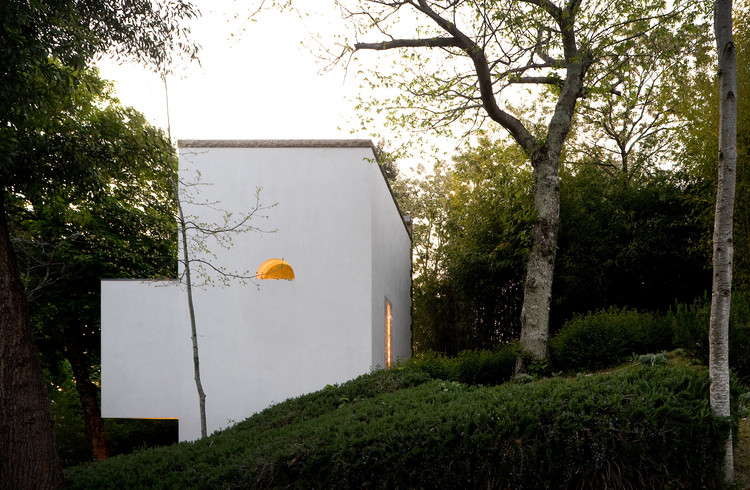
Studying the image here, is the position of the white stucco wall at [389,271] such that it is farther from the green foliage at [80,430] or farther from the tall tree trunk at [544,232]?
the green foliage at [80,430]

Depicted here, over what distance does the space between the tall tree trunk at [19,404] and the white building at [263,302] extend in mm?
3248

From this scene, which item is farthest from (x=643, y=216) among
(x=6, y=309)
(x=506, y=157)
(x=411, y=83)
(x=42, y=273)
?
(x=42, y=273)

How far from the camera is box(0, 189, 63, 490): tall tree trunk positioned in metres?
4.74

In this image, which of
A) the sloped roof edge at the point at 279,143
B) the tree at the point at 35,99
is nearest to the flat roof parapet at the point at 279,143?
the sloped roof edge at the point at 279,143

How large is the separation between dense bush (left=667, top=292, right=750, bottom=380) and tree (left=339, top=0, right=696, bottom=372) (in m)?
1.72

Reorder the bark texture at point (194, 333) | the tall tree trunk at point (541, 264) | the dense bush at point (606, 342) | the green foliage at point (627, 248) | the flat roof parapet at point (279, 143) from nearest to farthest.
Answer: the bark texture at point (194, 333), the tall tree trunk at point (541, 264), the dense bush at point (606, 342), the flat roof parapet at point (279, 143), the green foliage at point (627, 248)

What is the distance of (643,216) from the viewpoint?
35.6ft

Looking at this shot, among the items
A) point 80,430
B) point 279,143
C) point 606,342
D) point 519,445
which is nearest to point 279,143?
point 279,143

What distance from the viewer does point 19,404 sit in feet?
15.7

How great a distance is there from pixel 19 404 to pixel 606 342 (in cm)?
684

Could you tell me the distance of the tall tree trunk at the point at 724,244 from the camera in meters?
3.79

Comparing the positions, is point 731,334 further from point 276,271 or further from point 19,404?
point 19,404

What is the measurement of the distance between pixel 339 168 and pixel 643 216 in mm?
6366

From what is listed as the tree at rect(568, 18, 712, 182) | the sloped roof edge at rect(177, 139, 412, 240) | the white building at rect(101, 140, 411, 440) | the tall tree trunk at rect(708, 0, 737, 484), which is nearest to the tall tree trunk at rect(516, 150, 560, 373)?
the white building at rect(101, 140, 411, 440)
